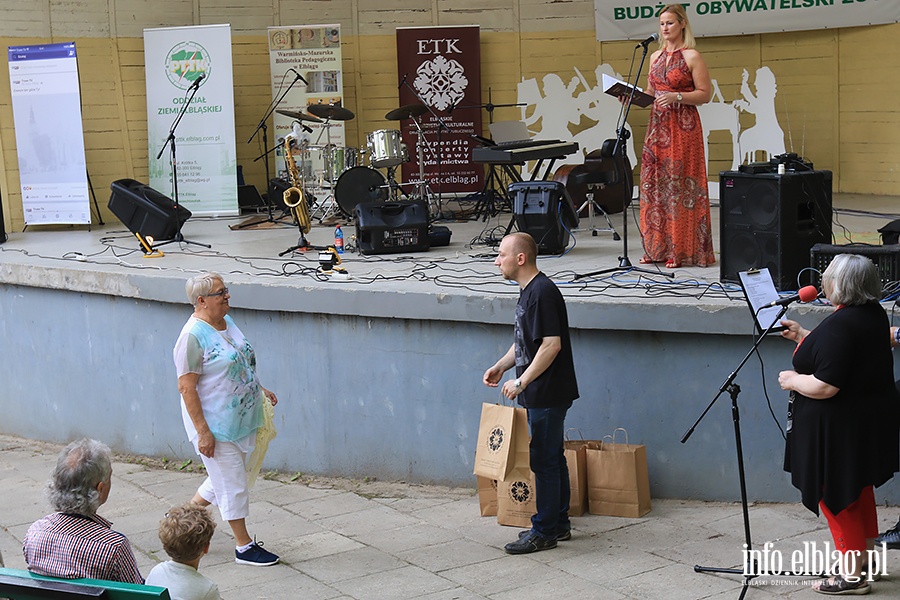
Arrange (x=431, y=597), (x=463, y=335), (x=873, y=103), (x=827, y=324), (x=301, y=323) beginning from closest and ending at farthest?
(x=827, y=324) < (x=431, y=597) < (x=463, y=335) < (x=301, y=323) < (x=873, y=103)

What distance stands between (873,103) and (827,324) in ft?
27.3

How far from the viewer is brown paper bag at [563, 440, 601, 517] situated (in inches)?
224

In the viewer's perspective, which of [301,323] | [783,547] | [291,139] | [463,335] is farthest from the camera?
[291,139]

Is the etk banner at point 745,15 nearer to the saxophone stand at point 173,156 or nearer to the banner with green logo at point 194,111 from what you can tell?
the banner with green logo at point 194,111

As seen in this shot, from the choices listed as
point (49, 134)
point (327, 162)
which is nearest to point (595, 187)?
point (327, 162)

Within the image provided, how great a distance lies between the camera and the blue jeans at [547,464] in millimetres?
5090

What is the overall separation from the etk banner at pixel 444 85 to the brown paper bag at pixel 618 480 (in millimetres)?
6866

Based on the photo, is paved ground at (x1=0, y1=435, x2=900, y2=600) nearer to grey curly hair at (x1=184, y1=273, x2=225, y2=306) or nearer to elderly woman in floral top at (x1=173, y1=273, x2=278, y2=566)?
elderly woman in floral top at (x1=173, y1=273, x2=278, y2=566)

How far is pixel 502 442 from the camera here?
5.27 meters

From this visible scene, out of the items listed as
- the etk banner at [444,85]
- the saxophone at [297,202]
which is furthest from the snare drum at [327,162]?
the saxophone at [297,202]

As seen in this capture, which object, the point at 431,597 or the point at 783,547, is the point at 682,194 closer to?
the point at 783,547

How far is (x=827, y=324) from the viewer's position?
13.6 ft

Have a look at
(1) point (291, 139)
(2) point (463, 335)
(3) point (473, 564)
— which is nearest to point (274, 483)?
(2) point (463, 335)

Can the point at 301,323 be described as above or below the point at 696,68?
below
